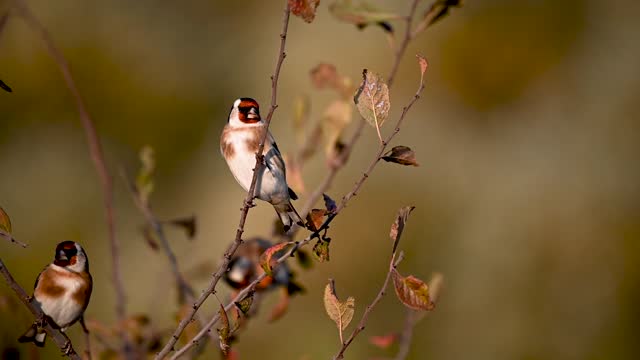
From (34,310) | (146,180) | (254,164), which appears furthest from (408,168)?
(34,310)

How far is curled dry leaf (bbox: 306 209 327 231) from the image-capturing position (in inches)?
71.5

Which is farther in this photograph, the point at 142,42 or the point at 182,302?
the point at 142,42

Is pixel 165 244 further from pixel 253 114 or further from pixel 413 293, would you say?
pixel 413 293

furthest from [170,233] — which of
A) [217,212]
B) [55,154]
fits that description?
[55,154]

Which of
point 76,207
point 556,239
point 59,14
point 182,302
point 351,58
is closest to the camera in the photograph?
point 182,302

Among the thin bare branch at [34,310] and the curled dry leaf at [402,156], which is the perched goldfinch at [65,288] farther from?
the curled dry leaf at [402,156]

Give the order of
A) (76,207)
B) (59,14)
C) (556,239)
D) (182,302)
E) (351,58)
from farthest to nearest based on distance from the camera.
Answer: (59,14) → (351,58) → (76,207) → (556,239) → (182,302)

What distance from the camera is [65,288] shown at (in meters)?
2.65

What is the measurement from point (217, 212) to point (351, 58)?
1.92 m

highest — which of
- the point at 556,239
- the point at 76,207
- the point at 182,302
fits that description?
the point at 182,302

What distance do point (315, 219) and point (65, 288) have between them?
3.66 feet

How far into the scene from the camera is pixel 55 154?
8.13m

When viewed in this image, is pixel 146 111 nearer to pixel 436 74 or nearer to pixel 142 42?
pixel 142 42

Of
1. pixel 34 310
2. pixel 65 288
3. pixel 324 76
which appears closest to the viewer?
pixel 34 310
